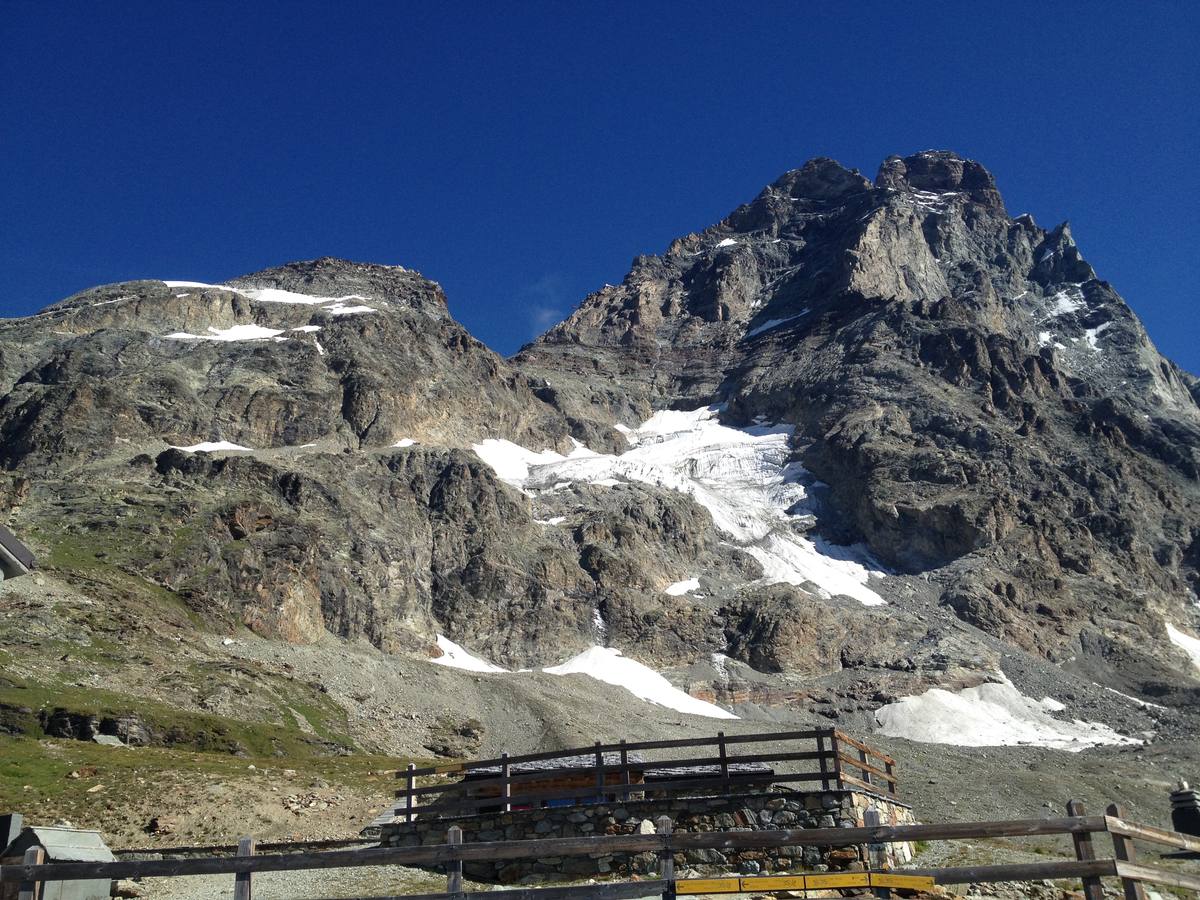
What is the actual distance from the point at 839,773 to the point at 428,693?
84976mm

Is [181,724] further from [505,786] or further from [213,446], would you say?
[213,446]

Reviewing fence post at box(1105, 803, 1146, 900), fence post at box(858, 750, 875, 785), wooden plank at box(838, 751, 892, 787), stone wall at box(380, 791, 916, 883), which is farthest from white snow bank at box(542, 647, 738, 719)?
fence post at box(1105, 803, 1146, 900)

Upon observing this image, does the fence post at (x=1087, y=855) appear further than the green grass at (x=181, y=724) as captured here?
No

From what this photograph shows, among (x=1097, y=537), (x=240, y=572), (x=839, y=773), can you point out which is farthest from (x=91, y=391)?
(x=1097, y=537)

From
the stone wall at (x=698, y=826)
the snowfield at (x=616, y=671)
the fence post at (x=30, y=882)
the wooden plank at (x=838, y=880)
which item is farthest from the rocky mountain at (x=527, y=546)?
the wooden plank at (x=838, y=880)

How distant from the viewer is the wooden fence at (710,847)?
33.3ft

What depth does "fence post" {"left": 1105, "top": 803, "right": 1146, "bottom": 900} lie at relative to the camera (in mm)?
9953

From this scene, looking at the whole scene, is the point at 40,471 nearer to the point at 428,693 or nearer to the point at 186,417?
the point at 186,417

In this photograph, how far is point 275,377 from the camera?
183250mm

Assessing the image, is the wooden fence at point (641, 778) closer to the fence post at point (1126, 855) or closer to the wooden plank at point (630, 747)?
the wooden plank at point (630, 747)

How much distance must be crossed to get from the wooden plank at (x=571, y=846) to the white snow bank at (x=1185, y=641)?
17621 centimetres

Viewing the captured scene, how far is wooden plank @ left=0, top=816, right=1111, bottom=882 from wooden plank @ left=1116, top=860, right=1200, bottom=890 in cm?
43

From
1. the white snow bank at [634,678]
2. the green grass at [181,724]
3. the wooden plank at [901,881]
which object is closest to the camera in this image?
the wooden plank at [901,881]

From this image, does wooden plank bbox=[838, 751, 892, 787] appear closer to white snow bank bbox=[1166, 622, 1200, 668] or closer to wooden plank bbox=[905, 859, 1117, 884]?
wooden plank bbox=[905, 859, 1117, 884]
